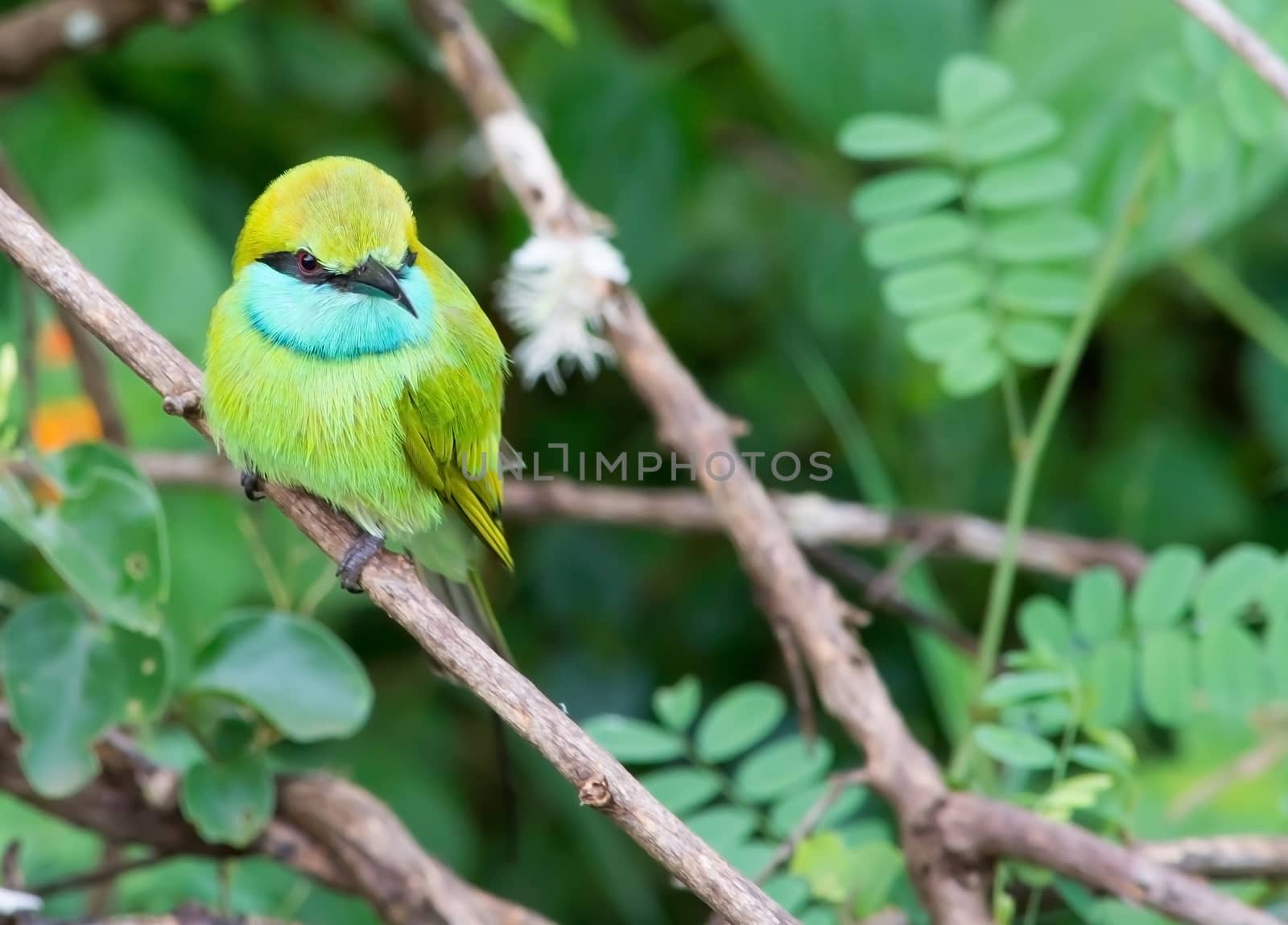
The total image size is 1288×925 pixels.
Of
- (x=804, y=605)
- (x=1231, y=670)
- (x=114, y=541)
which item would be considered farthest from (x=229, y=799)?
(x=1231, y=670)

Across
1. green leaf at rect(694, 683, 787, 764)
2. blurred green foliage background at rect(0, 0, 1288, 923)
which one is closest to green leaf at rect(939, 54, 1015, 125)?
blurred green foliage background at rect(0, 0, 1288, 923)

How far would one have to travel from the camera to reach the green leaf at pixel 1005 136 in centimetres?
209

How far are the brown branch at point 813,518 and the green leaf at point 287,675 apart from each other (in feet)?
2.25

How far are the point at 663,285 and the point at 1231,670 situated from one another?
5.42 feet

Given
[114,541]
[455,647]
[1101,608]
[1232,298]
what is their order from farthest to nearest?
[1232,298]
[1101,608]
[114,541]
[455,647]

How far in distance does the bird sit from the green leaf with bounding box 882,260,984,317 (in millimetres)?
622

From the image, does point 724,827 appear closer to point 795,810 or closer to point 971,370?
point 795,810

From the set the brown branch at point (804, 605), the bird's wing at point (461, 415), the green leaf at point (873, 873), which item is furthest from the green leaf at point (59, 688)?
the green leaf at point (873, 873)

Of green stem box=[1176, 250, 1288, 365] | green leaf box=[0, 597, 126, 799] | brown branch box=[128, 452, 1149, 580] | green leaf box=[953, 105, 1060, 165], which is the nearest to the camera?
green leaf box=[0, 597, 126, 799]

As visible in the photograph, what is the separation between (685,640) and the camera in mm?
3309

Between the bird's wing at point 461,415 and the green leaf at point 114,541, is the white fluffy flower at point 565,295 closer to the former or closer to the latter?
the bird's wing at point 461,415

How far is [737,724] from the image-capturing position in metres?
1.95

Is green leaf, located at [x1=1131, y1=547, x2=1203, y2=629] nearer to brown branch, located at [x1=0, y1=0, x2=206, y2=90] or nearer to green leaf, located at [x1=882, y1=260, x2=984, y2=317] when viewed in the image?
green leaf, located at [x1=882, y1=260, x2=984, y2=317]

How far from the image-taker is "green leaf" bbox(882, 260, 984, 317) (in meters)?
2.11
